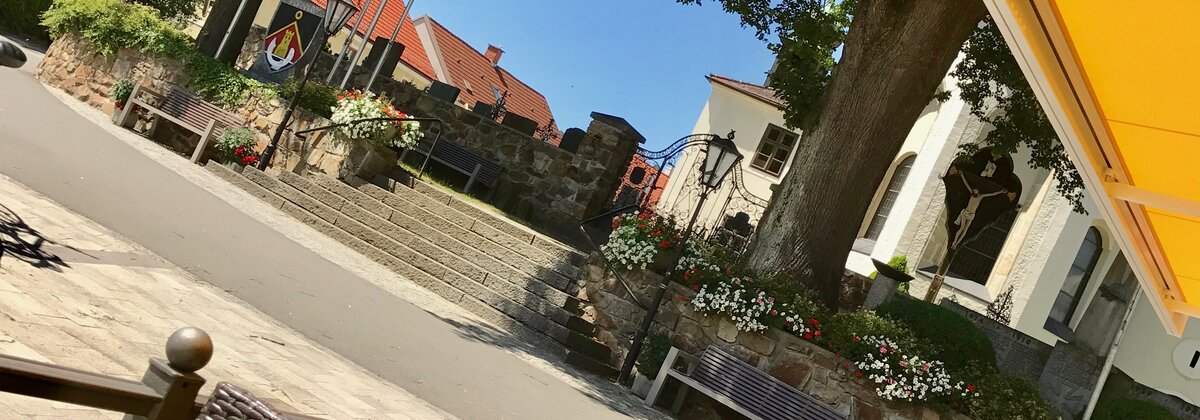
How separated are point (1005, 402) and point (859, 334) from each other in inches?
71.2

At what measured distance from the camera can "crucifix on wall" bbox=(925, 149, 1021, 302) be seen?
59.6 feet

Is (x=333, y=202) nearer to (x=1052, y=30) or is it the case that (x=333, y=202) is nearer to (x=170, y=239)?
(x=170, y=239)

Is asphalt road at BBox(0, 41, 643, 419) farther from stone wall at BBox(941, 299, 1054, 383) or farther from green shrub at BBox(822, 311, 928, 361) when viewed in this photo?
stone wall at BBox(941, 299, 1054, 383)

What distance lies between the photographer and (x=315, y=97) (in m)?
18.5

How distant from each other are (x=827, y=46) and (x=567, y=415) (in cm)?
851

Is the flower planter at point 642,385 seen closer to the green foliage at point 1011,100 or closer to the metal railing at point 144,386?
the green foliage at point 1011,100

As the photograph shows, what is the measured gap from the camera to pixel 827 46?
16.4m

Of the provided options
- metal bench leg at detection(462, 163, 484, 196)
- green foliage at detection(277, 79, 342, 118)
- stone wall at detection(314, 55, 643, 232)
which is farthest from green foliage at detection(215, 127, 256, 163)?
stone wall at detection(314, 55, 643, 232)

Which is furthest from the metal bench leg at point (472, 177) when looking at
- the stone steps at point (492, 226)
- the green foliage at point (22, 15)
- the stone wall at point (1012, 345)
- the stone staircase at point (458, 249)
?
the green foliage at point (22, 15)

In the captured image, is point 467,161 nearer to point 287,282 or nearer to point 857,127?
point 857,127

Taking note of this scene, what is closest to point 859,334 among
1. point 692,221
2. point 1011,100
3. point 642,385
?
point 692,221

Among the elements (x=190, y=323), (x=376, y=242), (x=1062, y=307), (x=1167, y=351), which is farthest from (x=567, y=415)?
(x=1167, y=351)

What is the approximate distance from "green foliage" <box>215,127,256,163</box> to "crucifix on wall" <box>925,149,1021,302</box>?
1130cm

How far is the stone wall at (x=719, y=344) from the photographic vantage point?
42.6 ft
